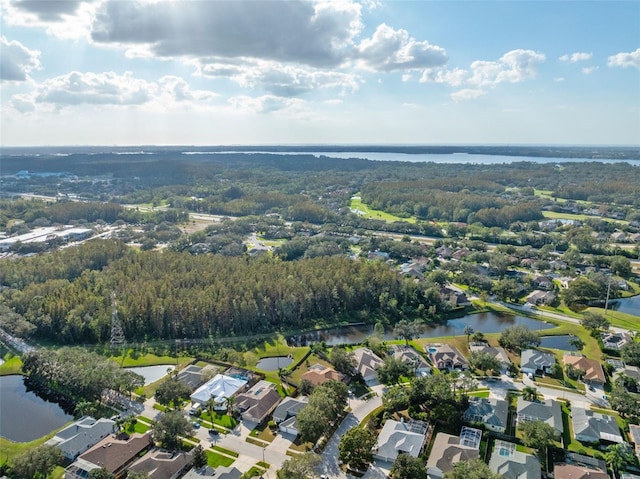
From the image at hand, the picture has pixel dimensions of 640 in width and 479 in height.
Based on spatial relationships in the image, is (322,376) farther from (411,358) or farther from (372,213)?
(372,213)

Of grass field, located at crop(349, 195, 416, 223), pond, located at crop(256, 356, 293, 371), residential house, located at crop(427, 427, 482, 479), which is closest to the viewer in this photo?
residential house, located at crop(427, 427, 482, 479)

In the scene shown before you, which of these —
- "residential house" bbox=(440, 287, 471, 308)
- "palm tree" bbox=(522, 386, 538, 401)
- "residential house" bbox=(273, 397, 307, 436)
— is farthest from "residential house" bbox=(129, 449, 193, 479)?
"residential house" bbox=(440, 287, 471, 308)

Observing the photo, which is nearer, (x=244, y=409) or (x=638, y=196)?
(x=244, y=409)

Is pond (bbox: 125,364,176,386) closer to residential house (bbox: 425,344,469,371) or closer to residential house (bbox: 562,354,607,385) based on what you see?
residential house (bbox: 425,344,469,371)

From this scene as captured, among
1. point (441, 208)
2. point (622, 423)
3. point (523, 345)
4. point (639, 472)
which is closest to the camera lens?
point (639, 472)

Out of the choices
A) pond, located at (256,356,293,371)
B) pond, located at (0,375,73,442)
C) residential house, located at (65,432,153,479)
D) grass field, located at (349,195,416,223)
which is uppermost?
grass field, located at (349,195,416,223)

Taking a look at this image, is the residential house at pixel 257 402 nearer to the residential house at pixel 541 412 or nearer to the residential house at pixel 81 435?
the residential house at pixel 81 435

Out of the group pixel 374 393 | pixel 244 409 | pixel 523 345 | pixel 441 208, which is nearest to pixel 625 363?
pixel 523 345

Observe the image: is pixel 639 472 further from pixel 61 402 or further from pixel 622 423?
pixel 61 402
